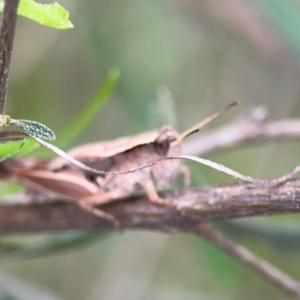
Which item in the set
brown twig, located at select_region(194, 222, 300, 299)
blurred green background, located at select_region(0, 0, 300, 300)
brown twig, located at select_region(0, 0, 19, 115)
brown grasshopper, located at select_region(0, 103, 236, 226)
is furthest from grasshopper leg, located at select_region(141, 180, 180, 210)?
blurred green background, located at select_region(0, 0, 300, 300)

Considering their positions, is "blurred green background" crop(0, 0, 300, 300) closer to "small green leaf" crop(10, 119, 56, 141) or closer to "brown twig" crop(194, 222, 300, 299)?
"brown twig" crop(194, 222, 300, 299)

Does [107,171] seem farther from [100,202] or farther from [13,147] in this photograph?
[13,147]

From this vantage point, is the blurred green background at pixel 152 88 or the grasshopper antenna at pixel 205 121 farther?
the blurred green background at pixel 152 88

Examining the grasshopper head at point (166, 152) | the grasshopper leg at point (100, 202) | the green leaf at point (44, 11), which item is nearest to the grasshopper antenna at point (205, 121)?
the grasshopper head at point (166, 152)

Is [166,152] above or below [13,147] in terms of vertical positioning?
above

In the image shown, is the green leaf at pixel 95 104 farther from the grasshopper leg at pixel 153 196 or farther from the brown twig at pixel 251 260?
the brown twig at pixel 251 260

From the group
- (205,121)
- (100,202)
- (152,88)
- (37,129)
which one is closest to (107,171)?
(100,202)
